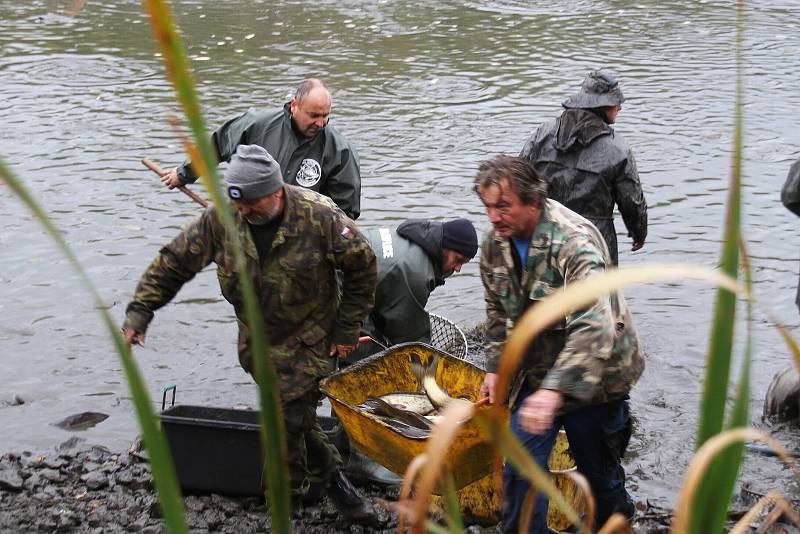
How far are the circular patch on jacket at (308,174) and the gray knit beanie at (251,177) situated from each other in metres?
1.65

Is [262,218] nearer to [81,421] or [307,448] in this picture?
[307,448]

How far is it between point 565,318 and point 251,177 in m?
1.41

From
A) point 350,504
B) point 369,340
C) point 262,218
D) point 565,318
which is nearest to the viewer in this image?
point 565,318

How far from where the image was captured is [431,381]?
5379 mm

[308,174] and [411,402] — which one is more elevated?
[308,174]

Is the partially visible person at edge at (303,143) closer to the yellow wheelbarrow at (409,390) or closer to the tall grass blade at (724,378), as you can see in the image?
the yellow wheelbarrow at (409,390)

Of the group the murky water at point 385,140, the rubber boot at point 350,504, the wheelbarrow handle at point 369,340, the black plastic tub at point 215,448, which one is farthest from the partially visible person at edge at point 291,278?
the murky water at point 385,140

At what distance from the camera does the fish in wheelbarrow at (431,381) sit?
5.30 meters

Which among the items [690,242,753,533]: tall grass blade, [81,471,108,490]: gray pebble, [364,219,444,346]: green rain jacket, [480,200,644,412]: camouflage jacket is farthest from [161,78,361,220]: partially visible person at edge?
[690,242,753,533]: tall grass blade

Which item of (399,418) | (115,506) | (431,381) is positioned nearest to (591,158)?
(431,381)

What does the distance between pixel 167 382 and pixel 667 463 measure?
330 centimetres

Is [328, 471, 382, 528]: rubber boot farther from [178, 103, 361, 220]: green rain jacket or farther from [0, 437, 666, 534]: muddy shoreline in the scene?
[178, 103, 361, 220]: green rain jacket

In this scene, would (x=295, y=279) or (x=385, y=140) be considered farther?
(x=385, y=140)

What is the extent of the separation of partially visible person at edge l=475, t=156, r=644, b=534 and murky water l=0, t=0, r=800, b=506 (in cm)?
149
